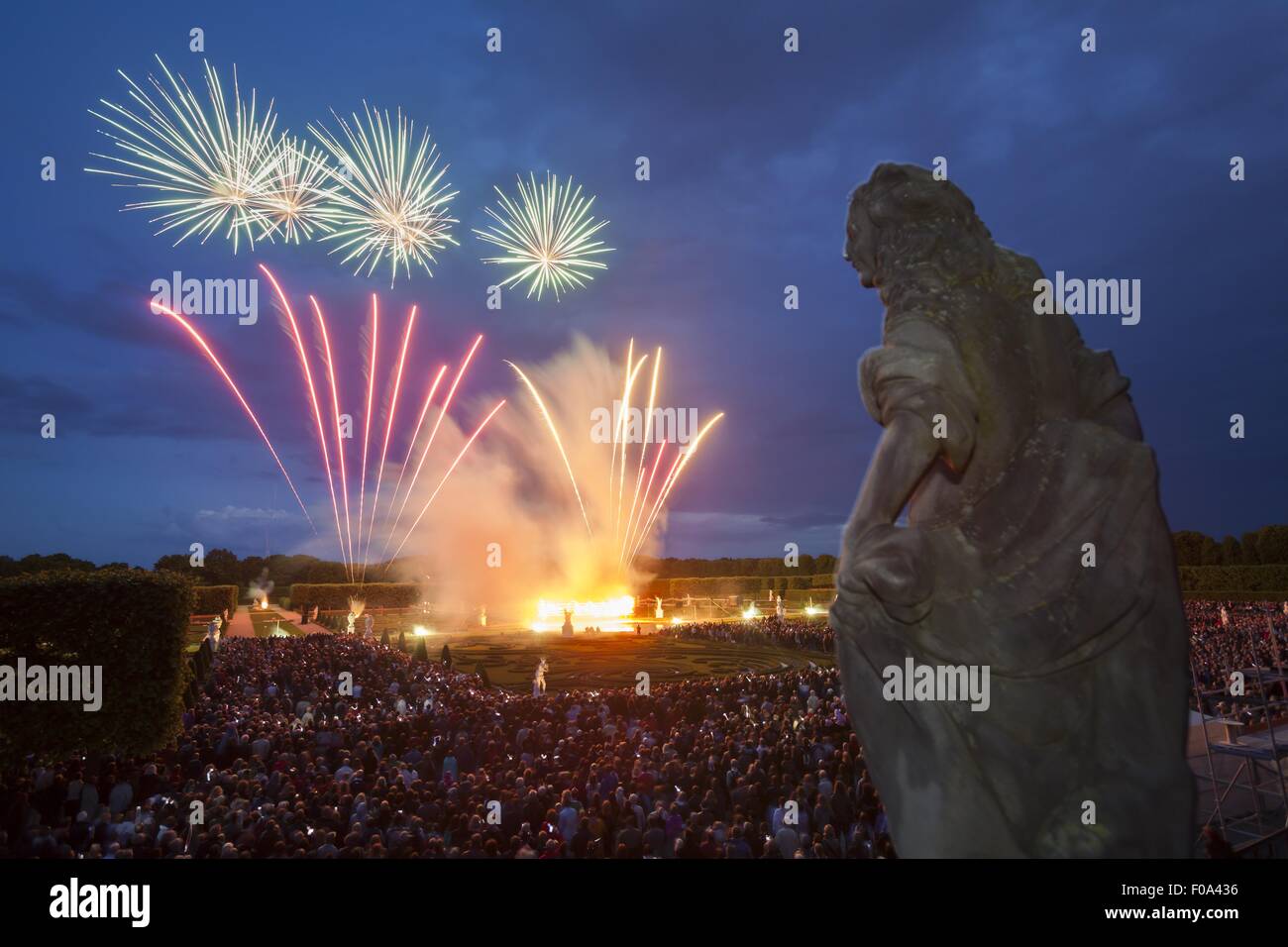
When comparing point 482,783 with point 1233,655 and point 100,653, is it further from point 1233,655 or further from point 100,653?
point 1233,655

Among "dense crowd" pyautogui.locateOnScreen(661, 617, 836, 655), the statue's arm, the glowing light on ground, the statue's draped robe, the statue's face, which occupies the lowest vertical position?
the glowing light on ground

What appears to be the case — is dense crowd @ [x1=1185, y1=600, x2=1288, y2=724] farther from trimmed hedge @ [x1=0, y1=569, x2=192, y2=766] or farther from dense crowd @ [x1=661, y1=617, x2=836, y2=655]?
trimmed hedge @ [x1=0, y1=569, x2=192, y2=766]

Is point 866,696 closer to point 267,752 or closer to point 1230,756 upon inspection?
point 267,752

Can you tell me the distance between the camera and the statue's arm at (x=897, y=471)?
3.50 meters

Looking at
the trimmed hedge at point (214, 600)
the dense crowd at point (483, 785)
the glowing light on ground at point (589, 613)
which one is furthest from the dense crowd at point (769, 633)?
the trimmed hedge at point (214, 600)

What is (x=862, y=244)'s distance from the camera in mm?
4320

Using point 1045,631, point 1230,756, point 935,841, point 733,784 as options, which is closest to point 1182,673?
point 1045,631

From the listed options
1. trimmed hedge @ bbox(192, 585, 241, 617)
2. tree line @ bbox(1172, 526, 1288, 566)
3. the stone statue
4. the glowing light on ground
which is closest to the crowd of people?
the stone statue

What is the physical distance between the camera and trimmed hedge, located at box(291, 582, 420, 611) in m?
69.4

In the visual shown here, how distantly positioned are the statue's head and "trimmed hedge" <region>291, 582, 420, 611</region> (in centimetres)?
6981

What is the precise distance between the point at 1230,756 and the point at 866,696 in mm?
16602

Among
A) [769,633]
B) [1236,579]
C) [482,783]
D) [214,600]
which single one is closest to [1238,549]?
[1236,579]

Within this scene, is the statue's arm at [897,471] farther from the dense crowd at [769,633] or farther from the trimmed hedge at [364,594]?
the trimmed hedge at [364,594]

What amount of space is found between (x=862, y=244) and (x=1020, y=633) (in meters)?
2.30
